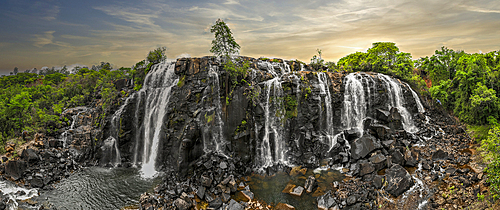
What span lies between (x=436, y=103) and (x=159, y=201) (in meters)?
32.5

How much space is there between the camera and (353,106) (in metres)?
22.6

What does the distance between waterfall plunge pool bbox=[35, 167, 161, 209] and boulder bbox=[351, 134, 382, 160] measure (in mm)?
17809

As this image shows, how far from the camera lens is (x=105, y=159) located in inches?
818

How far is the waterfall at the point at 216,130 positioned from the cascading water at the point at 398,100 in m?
19.6

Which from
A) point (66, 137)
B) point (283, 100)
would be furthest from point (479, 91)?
point (66, 137)

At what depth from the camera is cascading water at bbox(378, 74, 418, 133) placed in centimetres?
2253

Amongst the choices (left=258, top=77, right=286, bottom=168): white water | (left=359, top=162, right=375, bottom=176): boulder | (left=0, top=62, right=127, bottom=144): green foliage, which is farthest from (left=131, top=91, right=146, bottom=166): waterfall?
(left=359, top=162, right=375, bottom=176): boulder

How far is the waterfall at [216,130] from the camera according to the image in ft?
62.8

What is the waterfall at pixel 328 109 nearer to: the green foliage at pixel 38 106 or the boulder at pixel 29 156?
the green foliage at pixel 38 106

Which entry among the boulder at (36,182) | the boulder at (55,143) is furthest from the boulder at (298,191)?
the boulder at (55,143)

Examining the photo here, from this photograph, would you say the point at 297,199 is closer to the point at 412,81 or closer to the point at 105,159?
the point at 105,159

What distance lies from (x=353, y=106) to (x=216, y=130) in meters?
15.7

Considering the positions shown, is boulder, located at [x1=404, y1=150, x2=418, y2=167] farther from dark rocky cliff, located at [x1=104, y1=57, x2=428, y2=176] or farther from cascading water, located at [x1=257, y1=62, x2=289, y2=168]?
cascading water, located at [x1=257, y1=62, x2=289, y2=168]

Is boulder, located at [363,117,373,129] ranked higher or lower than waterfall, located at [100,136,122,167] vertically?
higher
